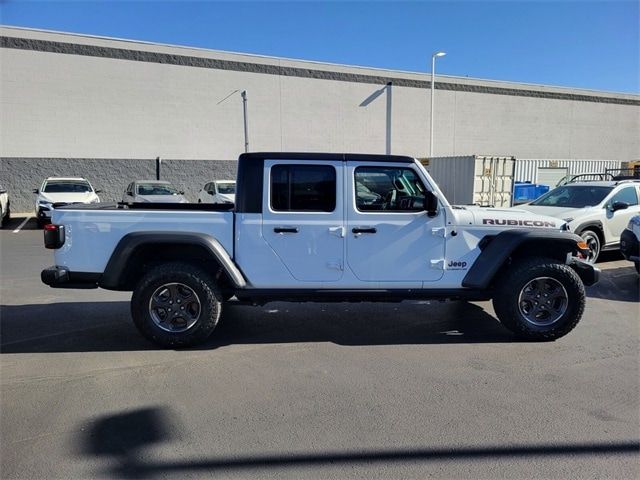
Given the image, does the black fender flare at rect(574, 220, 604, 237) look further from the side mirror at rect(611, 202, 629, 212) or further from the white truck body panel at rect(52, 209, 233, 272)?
the white truck body panel at rect(52, 209, 233, 272)

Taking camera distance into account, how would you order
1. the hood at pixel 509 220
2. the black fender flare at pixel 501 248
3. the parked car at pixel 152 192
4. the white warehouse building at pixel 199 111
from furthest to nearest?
the white warehouse building at pixel 199 111 < the parked car at pixel 152 192 < the hood at pixel 509 220 < the black fender flare at pixel 501 248

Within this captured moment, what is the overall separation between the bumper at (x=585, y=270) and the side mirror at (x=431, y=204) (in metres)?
1.67

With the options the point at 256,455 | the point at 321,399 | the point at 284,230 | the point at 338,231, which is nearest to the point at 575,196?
the point at 338,231

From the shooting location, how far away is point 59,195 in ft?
49.1

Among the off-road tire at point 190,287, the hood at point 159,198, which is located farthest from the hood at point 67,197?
the off-road tire at point 190,287

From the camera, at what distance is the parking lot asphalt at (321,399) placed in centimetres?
282

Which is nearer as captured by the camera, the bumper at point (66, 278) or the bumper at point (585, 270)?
A: the bumper at point (66, 278)

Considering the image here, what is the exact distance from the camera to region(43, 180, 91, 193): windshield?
1559 cm

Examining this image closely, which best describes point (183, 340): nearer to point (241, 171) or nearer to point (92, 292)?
point (241, 171)

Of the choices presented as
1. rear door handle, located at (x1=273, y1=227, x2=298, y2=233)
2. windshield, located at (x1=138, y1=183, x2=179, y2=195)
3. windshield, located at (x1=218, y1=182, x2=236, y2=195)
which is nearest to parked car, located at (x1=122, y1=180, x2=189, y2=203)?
windshield, located at (x1=138, y1=183, x2=179, y2=195)

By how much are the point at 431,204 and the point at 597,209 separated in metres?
5.90

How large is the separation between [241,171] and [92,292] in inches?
150

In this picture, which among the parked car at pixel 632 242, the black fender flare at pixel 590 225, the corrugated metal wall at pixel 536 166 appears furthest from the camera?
the corrugated metal wall at pixel 536 166

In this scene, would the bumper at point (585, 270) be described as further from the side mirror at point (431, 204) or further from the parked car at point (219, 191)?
the parked car at point (219, 191)
